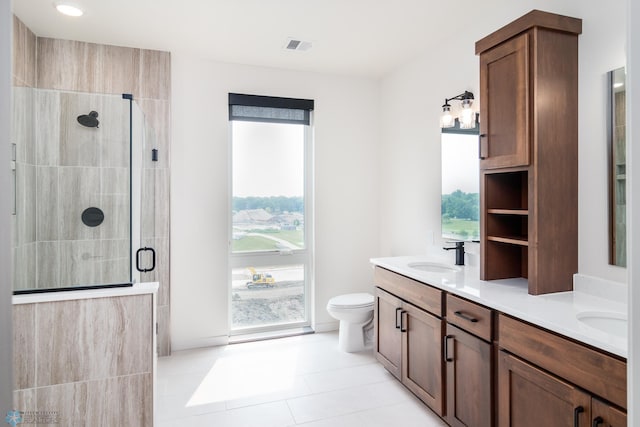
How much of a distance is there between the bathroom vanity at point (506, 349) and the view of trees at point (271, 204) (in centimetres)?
141

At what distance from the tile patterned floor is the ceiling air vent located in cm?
273

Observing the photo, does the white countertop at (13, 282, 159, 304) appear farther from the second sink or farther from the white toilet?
the second sink

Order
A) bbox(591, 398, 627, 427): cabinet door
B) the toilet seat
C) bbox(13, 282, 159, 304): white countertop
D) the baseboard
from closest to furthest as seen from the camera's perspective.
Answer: bbox(591, 398, 627, 427): cabinet door
bbox(13, 282, 159, 304): white countertop
the toilet seat
the baseboard

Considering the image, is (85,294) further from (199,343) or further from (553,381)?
(553,381)

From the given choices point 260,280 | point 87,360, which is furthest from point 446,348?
point 260,280

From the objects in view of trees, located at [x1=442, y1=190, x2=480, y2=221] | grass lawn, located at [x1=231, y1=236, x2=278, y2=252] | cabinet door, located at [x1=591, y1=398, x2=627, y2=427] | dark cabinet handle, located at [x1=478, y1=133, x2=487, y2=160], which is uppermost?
dark cabinet handle, located at [x1=478, y1=133, x2=487, y2=160]

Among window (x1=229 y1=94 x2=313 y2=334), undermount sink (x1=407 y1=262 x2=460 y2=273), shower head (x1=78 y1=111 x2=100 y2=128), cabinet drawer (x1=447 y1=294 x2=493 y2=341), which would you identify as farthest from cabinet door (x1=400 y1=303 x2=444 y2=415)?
shower head (x1=78 y1=111 x2=100 y2=128)

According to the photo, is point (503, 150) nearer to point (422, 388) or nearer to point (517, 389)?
point (517, 389)

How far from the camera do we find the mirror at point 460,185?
8.68ft

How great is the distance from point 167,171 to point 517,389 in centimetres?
308

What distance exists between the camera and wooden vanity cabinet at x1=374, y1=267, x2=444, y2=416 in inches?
86.9

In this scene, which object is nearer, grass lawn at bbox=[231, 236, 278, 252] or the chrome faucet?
the chrome faucet

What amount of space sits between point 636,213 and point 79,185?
2255 mm

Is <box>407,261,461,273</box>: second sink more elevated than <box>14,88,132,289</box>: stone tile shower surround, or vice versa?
<box>14,88,132,289</box>: stone tile shower surround
